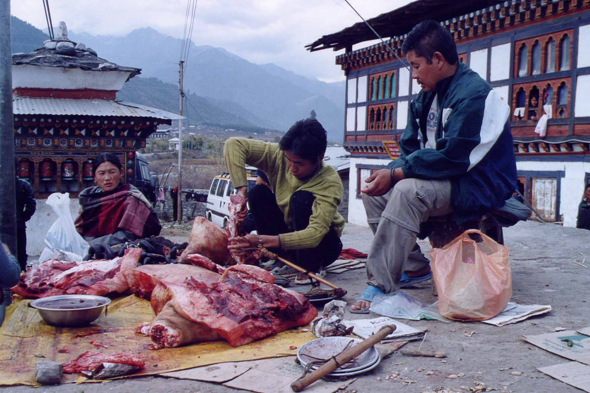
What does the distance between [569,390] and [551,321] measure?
0.95 metres

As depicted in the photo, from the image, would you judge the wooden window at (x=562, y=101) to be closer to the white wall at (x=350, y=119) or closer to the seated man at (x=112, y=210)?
the white wall at (x=350, y=119)

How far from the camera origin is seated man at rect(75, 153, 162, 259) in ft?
16.7

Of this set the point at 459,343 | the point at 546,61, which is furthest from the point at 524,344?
the point at 546,61

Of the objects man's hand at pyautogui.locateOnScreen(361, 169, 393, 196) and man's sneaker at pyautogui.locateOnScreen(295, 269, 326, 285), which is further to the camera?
man's sneaker at pyautogui.locateOnScreen(295, 269, 326, 285)

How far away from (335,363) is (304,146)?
2.08 meters

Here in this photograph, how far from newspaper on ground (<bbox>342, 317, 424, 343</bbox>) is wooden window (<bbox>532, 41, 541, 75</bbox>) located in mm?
11445

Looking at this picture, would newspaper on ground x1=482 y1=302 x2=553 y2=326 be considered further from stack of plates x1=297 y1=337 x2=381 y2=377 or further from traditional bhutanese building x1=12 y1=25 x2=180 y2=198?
traditional bhutanese building x1=12 y1=25 x2=180 y2=198

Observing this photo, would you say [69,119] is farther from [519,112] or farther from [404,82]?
[404,82]

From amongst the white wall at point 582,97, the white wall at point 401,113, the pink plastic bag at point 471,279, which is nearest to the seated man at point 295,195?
the pink plastic bag at point 471,279

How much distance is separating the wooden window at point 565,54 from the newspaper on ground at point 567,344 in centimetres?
1083

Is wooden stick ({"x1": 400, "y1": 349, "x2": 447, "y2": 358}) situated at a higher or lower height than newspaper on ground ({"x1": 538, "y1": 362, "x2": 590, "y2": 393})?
lower

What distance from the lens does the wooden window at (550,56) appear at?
39.2 ft

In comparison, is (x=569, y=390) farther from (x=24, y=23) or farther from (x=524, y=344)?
(x=24, y=23)

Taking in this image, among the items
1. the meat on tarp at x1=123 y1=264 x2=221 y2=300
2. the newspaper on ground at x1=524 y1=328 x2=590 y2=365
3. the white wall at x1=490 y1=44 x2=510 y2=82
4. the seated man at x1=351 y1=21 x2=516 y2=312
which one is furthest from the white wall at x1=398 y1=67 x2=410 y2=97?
the newspaper on ground at x1=524 y1=328 x2=590 y2=365
